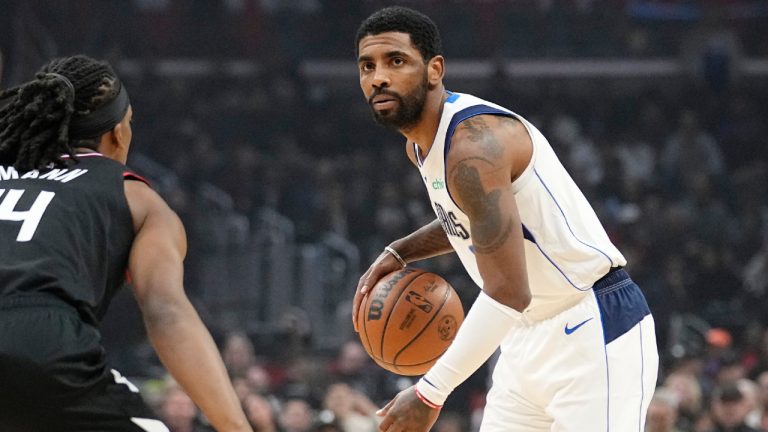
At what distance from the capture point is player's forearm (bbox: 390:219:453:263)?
4781mm

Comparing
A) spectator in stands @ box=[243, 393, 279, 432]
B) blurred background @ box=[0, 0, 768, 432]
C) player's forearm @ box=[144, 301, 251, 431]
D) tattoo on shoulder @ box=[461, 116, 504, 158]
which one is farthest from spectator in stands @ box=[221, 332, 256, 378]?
player's forearm @ box=[144, 301, 251, 431]

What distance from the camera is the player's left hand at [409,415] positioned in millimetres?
3754

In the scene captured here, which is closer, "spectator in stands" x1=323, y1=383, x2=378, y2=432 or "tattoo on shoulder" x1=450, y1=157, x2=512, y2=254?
"tattoo on shoulder" x1=450, y1=157, x2=512, y2=254

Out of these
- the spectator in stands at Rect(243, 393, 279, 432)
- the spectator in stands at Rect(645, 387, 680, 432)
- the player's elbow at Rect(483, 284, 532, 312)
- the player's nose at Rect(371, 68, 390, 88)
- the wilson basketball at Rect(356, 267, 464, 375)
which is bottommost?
the spectator in stands at Rect(243, 393, 279, 432)

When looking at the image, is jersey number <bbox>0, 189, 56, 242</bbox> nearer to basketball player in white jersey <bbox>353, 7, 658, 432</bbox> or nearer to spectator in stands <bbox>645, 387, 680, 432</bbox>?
basketball player in white jersey <bbox>353, 7, 658, 432</bbox>

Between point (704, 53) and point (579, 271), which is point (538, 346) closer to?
point (579, 271)

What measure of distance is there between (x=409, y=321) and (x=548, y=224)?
692 millimetres

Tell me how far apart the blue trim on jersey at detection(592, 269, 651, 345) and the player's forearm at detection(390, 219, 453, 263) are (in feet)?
2.75

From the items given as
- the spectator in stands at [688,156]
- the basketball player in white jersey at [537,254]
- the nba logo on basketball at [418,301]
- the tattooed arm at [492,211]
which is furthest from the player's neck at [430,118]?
the spectator in stands at [688,156]

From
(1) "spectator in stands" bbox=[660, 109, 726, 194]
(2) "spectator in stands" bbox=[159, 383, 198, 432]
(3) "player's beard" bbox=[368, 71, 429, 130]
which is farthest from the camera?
(1) "spectator in stands" bbox=[660, 109, 726, 194]

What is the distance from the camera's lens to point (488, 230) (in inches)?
148

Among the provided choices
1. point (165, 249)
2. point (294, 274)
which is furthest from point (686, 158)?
point (165, 249)

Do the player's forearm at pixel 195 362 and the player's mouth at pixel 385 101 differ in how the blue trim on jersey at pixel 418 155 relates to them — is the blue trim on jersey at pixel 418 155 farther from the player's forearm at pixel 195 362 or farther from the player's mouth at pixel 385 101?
the player's forearm at pixel 195 362

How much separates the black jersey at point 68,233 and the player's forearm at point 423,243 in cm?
171
